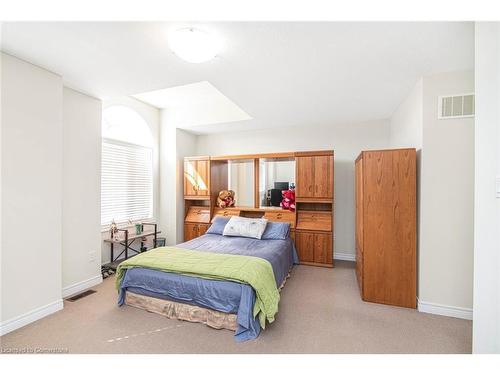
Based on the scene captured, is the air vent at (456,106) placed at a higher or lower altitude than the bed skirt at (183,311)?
higher

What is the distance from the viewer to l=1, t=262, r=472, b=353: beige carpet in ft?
6.28

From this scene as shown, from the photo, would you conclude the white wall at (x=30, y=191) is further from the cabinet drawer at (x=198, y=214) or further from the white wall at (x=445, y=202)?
the white wall at (x=445, y=202)

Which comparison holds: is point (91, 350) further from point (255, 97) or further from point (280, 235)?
point (255, 97)

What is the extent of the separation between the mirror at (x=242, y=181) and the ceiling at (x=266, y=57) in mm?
1700

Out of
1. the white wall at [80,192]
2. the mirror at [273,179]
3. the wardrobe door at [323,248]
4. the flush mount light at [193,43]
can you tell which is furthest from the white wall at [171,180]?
the flush mount light at [193,43]

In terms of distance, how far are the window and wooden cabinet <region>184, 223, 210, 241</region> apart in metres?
0.76

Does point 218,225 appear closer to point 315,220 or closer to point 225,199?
point 225,199

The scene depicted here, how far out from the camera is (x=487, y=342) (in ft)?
4.80

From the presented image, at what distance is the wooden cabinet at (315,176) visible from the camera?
392cm

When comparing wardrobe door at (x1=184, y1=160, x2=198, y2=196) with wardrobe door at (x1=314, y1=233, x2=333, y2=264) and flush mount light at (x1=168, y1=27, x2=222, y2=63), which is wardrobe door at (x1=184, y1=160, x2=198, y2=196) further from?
flush mount light at (x1=168, y1=27, x2=222, y2=63)

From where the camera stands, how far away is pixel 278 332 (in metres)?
2.12

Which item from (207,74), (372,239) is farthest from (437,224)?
(207,74)

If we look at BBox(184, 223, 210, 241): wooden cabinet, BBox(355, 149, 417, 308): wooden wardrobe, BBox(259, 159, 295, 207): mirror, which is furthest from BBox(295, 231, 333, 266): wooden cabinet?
BBox(184, 223, 210, 241): wooden cabinet
